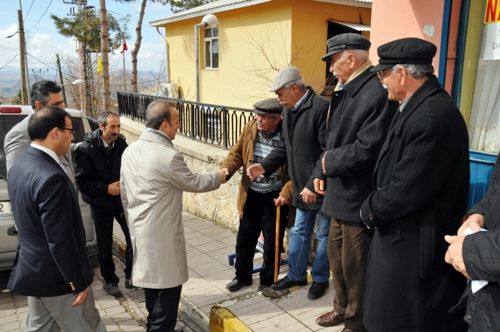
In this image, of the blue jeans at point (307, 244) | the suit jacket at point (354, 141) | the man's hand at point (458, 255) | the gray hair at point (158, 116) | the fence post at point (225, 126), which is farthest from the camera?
the fence post at point (225, 126)

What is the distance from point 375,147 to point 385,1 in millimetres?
2479

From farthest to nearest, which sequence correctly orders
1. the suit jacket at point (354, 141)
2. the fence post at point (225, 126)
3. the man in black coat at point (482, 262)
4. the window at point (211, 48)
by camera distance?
1. the window at point (211, 48)
2. the fence post at point (225, 126)
3. the suit jacket at point (354, 141)
4. the man in black coat at point (482, 262)

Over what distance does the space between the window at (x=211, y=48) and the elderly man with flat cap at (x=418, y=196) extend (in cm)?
1376

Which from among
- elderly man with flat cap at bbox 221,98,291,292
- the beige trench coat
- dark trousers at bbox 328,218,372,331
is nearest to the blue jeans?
elderly man with flat cap at bbox 221,98,291,292

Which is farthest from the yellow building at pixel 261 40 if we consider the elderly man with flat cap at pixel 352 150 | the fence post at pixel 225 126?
the elderly man with flat cap at pixel 352 150

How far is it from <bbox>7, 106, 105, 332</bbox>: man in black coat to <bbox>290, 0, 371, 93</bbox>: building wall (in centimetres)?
1000

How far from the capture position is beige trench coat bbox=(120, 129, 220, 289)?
297 cm

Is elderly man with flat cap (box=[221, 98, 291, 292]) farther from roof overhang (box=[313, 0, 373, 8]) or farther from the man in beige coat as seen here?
roof overhang (box=[313, 0, 373, 8])

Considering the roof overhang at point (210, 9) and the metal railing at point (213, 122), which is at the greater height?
the roof overhang at point (210, 9)

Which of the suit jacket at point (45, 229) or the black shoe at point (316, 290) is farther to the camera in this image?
the black shoe at point (316, 290)

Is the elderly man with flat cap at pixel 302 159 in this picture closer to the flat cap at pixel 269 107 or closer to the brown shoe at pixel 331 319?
the flat cap at pixel 269 107

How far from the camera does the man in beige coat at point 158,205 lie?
297 cm

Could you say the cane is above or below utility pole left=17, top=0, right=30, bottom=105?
below

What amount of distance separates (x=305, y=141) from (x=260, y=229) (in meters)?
1.10
